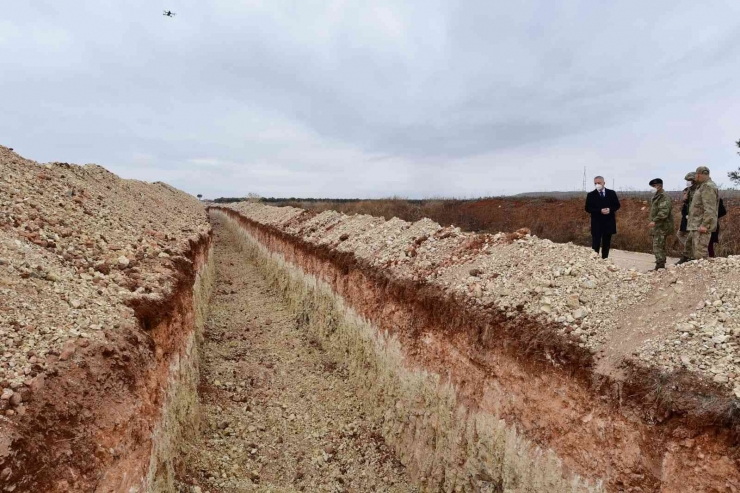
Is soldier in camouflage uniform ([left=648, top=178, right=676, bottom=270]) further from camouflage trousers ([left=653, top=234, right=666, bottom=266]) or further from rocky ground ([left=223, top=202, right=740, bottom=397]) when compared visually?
rocky ground ([left=223, top=202, right=740, bottom=397])

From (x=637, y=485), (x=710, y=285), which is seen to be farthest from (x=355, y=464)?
(x=710, y=285)

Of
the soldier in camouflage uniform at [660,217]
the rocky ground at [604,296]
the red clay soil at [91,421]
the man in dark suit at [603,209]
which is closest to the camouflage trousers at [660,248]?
the soldier in camouflage uniform at [660,217]

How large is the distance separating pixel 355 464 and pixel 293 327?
18.3 feet

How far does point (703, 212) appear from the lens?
7168mm

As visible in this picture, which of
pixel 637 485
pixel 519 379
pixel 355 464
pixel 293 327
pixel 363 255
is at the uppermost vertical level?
pixel 363 255

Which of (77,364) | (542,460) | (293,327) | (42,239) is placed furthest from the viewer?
(293,327)

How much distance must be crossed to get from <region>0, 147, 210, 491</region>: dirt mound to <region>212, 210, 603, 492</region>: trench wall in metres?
3.37

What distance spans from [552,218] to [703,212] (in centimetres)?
2020

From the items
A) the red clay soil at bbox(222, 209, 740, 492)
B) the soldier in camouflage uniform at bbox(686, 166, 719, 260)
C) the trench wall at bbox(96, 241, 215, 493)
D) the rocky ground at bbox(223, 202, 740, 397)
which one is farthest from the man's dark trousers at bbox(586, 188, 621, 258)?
the trench wall at bbox(96, 241, 215, 493)

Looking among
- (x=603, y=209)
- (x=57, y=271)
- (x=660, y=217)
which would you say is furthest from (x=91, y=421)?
(x=660, y=217)

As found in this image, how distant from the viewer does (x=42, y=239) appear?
5.12m

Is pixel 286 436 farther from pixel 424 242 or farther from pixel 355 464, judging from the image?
pixel 424 242

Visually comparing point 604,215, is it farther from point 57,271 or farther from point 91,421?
point 57,271

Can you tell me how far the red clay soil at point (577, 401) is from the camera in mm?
2924
